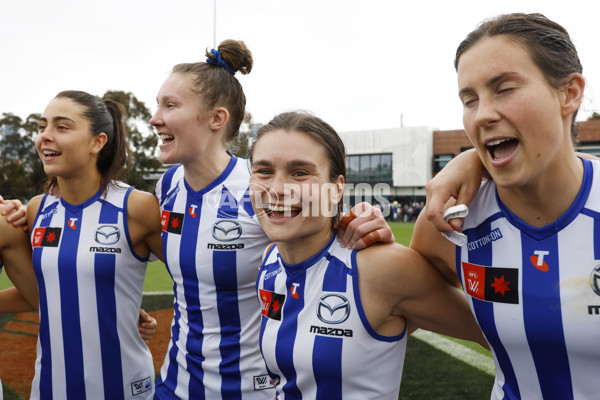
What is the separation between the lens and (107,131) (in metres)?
2.77

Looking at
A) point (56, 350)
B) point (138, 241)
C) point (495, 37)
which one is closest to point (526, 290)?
point (495, 37)

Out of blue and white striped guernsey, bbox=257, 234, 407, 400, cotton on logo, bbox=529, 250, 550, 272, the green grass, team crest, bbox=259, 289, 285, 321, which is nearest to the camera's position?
cotton on logo, bbox=529, 250, 550, 272

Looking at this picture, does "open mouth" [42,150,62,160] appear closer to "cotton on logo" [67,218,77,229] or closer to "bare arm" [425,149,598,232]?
"cotton on logo" [67,218,77,229]

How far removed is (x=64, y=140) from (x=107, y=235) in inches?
22.2

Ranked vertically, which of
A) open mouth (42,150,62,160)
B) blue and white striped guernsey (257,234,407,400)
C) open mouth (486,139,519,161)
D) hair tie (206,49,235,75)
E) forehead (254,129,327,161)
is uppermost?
hair tie (206,49,235,75)

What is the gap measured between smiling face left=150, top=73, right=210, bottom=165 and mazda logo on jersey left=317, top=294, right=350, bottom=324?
1177 mm

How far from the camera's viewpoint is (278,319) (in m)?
1.85

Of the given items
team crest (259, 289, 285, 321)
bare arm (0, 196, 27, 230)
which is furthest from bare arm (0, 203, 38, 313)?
team crest (259, 289, 285, 321)

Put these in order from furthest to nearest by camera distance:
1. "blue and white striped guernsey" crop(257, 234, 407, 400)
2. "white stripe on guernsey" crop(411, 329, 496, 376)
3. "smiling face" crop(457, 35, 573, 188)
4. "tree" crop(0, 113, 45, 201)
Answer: "tree" crop(0, 113, 45, 201)
"white stripe on guernsey" crop(411, 329, 496, 376)
"blue and white striped guernsey" crop(257, 234, 407, 400)
"smiling face" crop(457, 35, 573, 188)

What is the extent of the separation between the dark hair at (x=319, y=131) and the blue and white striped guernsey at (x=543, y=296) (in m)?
0.60

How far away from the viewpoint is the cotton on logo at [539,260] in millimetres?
1420

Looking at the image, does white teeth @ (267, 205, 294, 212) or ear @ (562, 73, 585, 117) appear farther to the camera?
white teeth @ (267, 205, 294, 212)

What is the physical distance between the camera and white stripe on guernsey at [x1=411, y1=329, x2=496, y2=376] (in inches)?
198

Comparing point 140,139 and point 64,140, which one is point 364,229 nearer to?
point 64,140
